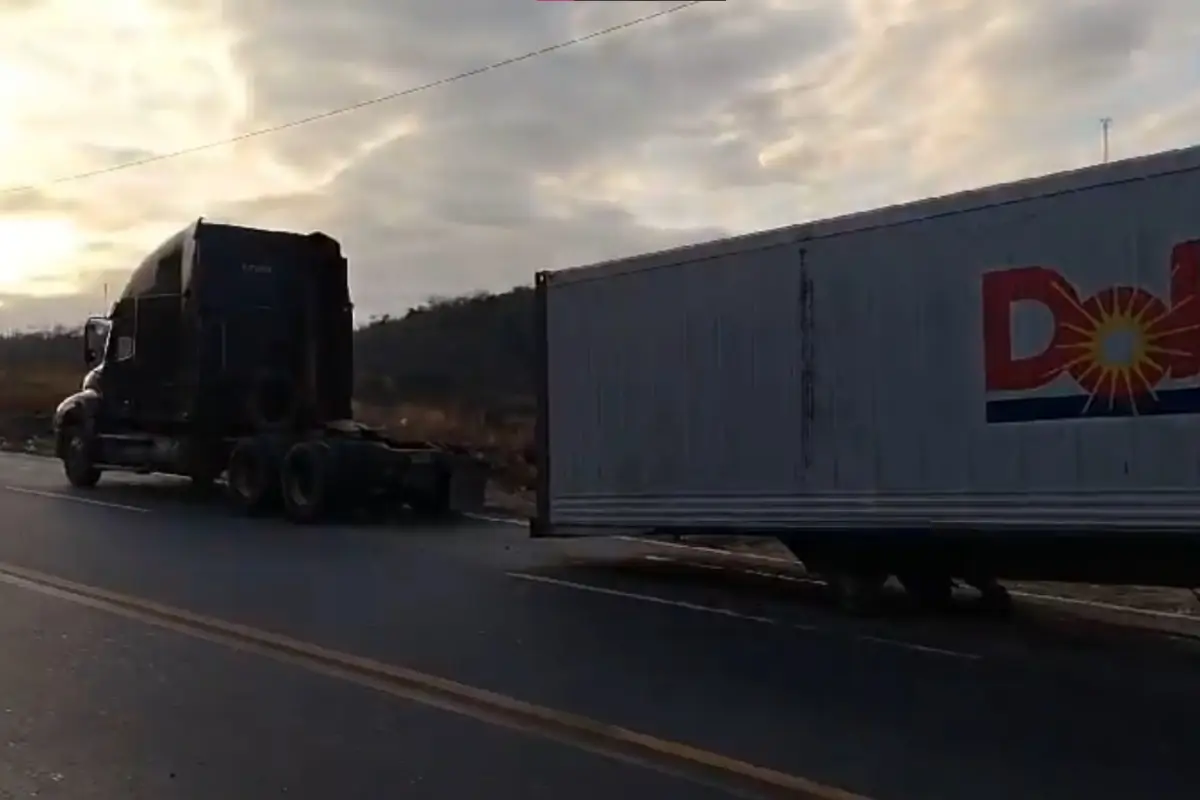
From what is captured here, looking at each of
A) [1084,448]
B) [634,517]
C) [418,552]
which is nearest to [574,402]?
[634,517]

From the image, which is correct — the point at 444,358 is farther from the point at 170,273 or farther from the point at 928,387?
the point at 928,387

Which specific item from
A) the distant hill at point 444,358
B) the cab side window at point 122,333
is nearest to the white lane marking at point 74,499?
the cab side window at point 122,333

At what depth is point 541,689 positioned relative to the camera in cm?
801

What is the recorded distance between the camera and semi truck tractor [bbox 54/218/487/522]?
19609 mm

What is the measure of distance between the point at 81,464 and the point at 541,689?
1747 centimetres

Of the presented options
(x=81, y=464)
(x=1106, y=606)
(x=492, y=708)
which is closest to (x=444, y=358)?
(x=81, y=464)

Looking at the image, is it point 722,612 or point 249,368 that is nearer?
point 722,612

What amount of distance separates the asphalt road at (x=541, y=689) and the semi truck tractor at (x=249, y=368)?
19.5 feet

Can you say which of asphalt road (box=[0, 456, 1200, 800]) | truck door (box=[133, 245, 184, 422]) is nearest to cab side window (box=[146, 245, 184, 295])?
truck door (box=[133, 245, 184, 422])

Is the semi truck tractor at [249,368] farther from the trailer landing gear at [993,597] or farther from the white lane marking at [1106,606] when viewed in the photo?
the trailer landing gear at [993,597]

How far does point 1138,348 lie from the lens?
9.70 m

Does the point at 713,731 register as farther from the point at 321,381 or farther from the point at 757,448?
the point at 321,381

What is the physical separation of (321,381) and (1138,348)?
1395 centimetres

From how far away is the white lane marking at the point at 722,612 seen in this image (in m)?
9.63
